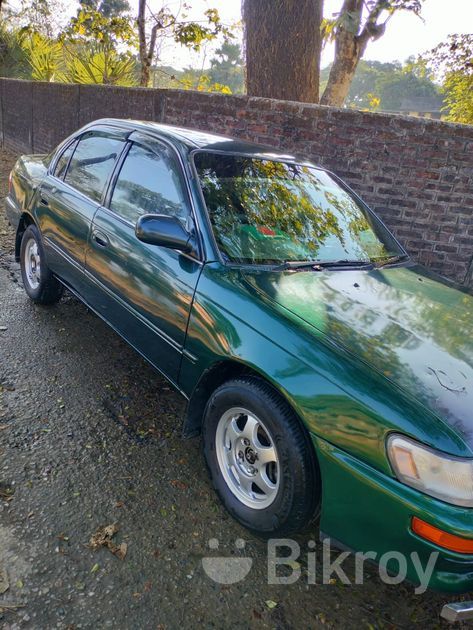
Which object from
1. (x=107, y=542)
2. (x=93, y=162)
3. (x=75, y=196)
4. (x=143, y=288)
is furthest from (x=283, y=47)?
(x=107, y=542)

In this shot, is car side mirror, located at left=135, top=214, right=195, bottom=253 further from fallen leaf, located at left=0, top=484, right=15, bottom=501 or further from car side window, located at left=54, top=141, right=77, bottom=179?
car side window, located at left=54, top=141, right=77, bottom=179

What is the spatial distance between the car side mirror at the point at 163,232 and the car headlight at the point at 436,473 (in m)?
1.43

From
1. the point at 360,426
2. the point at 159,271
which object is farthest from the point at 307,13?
the point at 360,426

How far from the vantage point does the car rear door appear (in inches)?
137

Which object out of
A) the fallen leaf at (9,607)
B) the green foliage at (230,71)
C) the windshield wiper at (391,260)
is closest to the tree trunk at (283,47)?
the windshield wiper at (391,260)

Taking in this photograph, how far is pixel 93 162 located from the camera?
3.68 meters

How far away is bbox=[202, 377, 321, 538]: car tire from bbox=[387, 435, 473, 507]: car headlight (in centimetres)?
41

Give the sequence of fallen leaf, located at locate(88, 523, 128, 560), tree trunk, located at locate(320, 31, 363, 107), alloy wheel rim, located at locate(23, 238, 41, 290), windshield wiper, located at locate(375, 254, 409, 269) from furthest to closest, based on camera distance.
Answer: tree trunk, located at locate(320, 31, 363, 107) → alloy wheel rim, located at locate(23, 238, 41, 290) → windshield wiper, located at locate(375, 254, 409, 269) → fallen leaf, located at locate(88, 523, 128, 560)

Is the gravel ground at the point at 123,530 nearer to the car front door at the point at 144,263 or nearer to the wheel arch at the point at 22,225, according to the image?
the car front door at the point at 144,263

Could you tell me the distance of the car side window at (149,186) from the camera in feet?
9.36

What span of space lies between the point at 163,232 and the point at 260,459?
46.9 inches

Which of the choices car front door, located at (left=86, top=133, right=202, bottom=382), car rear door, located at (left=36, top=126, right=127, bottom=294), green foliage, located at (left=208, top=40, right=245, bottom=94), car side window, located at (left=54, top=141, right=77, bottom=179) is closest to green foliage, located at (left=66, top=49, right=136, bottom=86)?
car side window, located at (left=54, top=141, right=77, bottom=179)

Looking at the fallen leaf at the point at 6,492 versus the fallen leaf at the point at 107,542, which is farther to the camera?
the fallen leaf at the point at 6,492

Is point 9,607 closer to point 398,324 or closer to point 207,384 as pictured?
point 207,384
